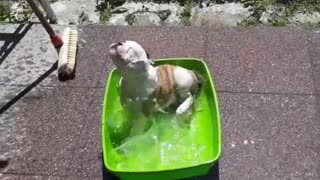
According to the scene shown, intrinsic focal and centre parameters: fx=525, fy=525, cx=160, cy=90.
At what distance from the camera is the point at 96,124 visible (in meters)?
2.77

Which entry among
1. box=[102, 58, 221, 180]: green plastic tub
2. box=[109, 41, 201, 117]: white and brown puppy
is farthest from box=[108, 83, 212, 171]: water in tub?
box=[109, 41, 201, 117]: white and brown puppy

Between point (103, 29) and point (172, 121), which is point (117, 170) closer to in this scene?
point (172, 121)

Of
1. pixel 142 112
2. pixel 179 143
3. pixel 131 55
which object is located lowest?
pixel 179 143

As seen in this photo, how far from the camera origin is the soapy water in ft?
8.14

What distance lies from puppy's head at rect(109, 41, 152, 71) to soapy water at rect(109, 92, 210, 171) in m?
0.40

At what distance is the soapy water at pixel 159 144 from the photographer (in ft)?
8.14

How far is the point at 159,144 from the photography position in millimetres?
2568

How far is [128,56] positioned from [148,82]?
190mm

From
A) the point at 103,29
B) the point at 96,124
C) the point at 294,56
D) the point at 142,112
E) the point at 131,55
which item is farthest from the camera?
the point at 103,29

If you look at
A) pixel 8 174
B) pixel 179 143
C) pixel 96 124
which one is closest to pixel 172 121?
pixel 179 143

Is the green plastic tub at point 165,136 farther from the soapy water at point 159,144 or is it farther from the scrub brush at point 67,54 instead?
the scrub brush at point 67,54

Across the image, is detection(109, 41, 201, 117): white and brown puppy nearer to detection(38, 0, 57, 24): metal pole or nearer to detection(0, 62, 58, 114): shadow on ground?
detection(0, 62, 58, 114): shadow on ground

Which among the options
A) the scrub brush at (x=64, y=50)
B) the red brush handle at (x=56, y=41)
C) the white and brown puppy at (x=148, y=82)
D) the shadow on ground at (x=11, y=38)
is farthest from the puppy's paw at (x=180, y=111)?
the shadow on ground at (x=11, y=38)

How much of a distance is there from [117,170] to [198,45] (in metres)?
1.28
